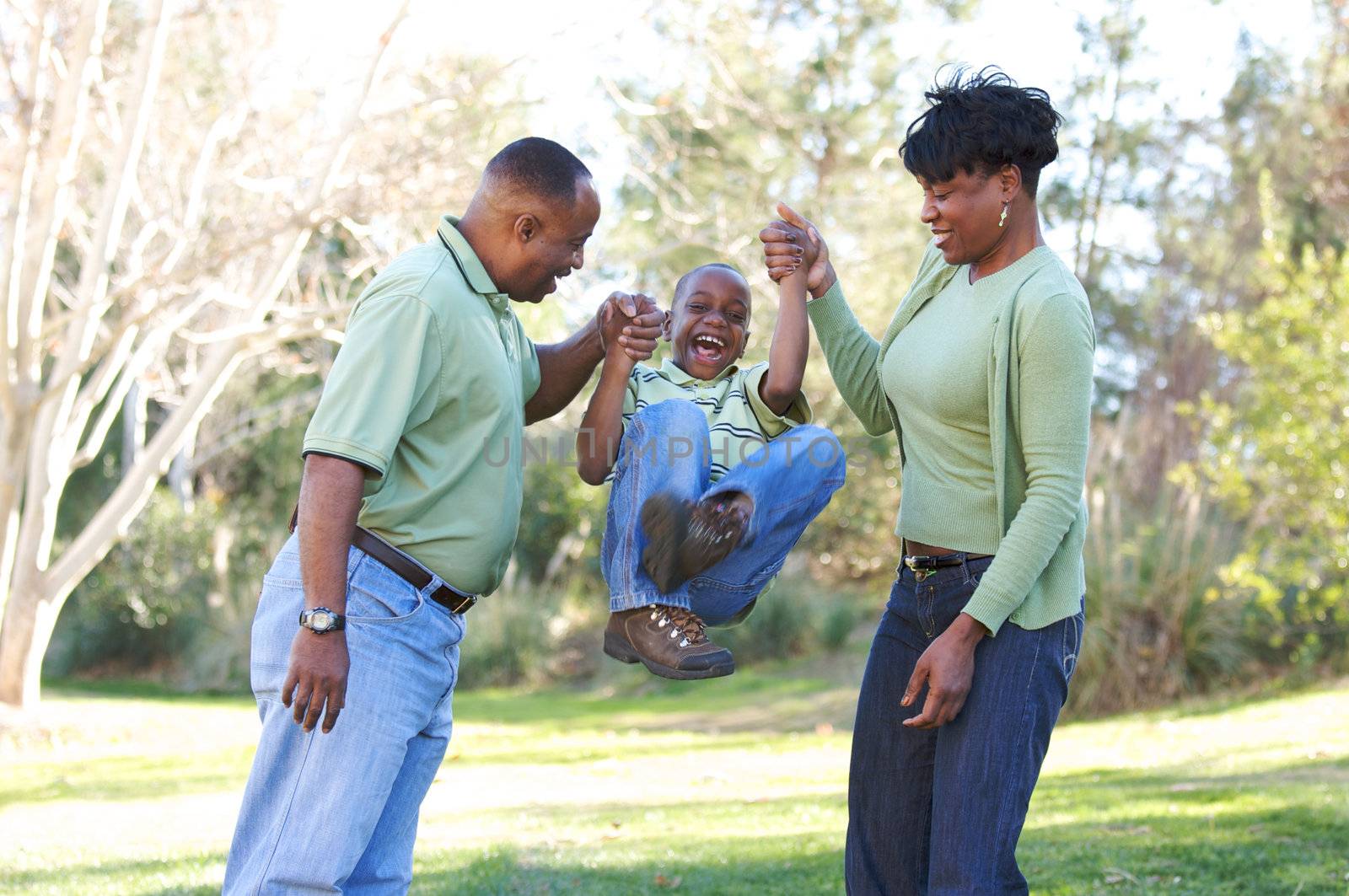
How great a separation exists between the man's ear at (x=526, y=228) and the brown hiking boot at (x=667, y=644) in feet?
3.21

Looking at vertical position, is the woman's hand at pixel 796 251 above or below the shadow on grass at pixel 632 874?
above

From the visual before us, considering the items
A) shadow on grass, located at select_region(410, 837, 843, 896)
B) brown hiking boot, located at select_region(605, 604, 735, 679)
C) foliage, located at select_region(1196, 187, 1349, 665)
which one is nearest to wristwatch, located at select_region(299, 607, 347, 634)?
brown hiking boot, located at select_region(605, 604, 735, 679)

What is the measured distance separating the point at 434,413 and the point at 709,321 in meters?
1.12

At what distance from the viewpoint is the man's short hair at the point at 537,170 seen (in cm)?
315

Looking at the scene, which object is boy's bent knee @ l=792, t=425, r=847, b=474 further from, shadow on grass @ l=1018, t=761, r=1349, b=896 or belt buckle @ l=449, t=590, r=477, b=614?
shadow on grass @ l=1018, t=761, r=1349, b=896

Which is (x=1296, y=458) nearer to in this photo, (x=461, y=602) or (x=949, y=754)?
(x=949, y=754)

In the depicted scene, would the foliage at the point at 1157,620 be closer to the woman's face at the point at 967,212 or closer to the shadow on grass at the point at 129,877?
the shadow on grass at the point at 129,877

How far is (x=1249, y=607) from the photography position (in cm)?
1184

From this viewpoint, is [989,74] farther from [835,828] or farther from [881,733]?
[835,828]

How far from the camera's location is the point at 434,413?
300 cm

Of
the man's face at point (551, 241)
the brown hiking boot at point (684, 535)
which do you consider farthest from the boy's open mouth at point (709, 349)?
the man's face at point (551, 241)

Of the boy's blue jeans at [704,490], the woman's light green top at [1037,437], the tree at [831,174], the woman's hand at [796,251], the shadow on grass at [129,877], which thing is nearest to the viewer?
the woman's light green top at [1037,437]

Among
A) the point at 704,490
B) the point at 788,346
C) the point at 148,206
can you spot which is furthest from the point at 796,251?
the point at 148,206

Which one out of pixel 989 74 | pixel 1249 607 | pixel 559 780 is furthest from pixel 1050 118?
pixel 1249 607
